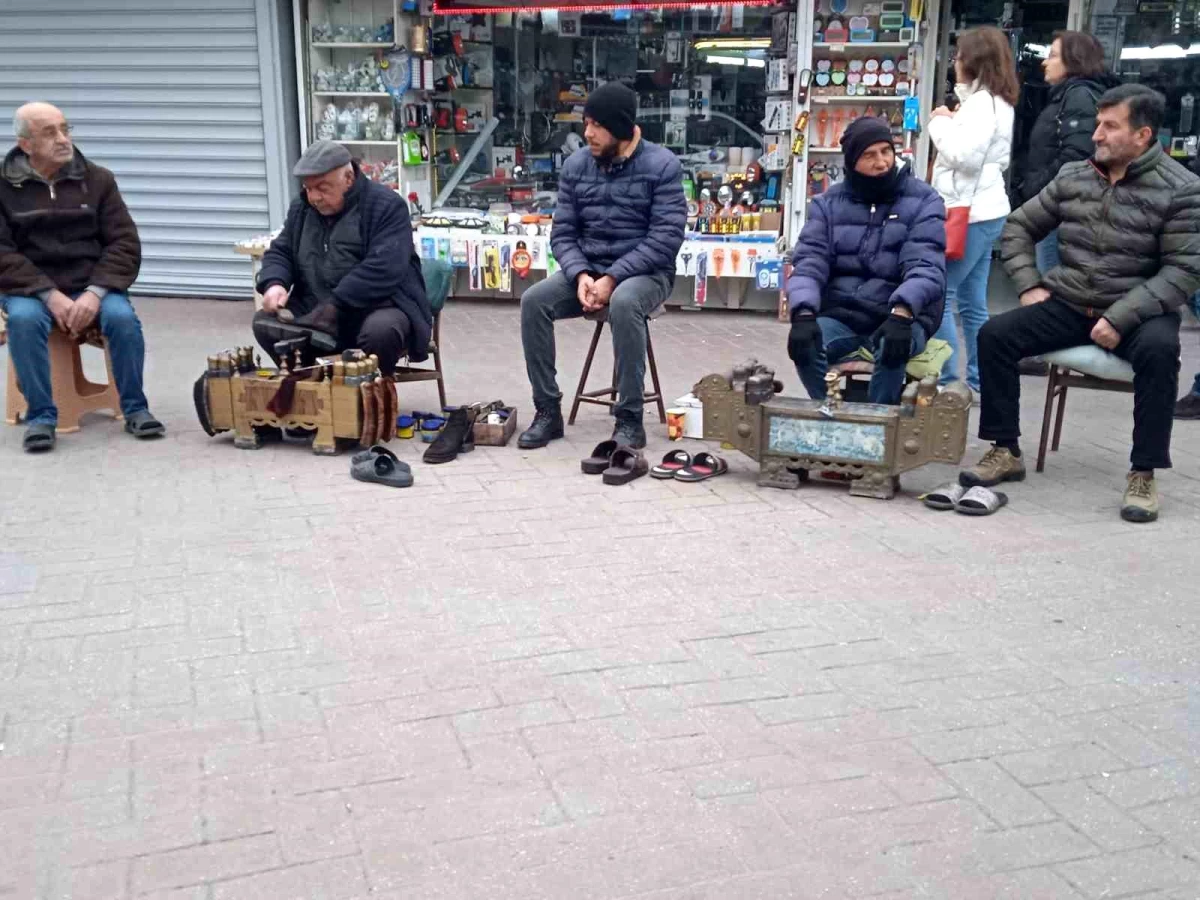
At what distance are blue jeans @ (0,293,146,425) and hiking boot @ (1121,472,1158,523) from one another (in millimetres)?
4401

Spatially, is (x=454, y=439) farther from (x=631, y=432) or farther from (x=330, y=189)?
(x=330, y=189)

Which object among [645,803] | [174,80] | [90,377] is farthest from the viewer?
[174,80]

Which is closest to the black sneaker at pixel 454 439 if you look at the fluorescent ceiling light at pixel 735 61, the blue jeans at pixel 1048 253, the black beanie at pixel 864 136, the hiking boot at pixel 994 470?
the black beanie at pixel 864 136

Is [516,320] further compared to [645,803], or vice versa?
[516,320]

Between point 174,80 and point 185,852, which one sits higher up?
point 174,80

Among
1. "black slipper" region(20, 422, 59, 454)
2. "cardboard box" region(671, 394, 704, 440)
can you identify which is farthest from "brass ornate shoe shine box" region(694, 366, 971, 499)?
"black slipper" region(20, 422, 59, 454)

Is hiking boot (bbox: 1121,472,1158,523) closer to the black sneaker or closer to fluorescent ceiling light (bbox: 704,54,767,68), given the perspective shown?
the black sneaker

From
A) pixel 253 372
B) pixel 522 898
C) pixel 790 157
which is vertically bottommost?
pixel 522 898

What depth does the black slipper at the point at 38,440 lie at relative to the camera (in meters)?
5.65

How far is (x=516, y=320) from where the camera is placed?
9148 millimetres

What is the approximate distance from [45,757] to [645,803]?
4.81ft

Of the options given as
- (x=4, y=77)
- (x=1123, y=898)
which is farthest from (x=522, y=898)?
(x=4, y=77)

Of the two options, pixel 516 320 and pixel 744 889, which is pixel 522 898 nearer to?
pixel 744 889

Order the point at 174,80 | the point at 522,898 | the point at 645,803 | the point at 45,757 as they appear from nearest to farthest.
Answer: the point at 522,898 → the point at 645,803 → the point at 45,757 → the point at 174,80
